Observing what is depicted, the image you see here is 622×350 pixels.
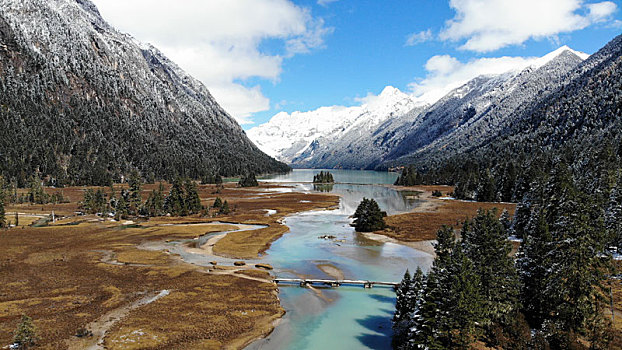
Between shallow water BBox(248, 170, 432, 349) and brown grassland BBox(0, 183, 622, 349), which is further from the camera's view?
shallow water BBox(248, 170, 432, 349)

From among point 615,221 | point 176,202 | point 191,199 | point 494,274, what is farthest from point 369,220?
point 176,202

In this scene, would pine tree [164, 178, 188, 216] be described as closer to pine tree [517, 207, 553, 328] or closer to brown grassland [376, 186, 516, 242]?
brown grassland [376, 186, 516, 242]

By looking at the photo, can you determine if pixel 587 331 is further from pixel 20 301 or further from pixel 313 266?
pixel 20 301

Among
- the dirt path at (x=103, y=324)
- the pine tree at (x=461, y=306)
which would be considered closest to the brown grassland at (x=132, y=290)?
the dirt path at (x=103, y=324)

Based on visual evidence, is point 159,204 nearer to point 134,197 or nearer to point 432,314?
point 134,197

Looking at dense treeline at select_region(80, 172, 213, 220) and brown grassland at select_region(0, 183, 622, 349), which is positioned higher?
dense treeline at select_region(80, 172, 213, 220)

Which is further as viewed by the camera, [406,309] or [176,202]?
[176,202]

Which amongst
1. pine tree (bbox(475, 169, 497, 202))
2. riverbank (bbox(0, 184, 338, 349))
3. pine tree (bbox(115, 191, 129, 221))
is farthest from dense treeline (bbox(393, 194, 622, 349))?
pine tree (bbox(475, 169, 497, 202))
